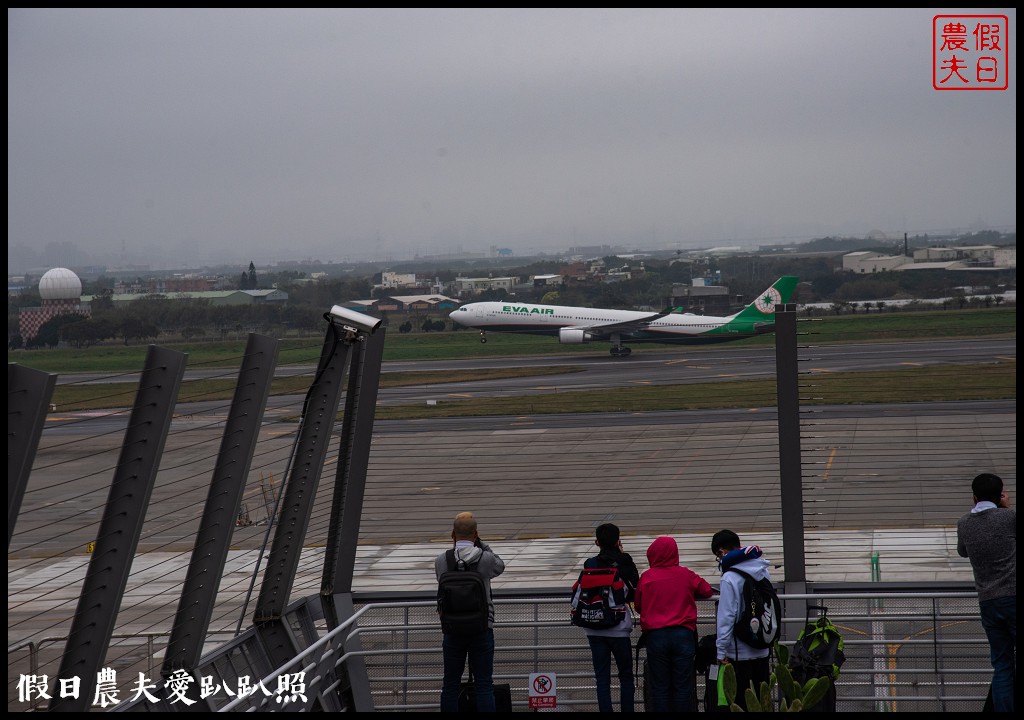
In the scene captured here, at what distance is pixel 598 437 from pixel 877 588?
50.1 feet

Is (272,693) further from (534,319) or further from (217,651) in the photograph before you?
(534,319)

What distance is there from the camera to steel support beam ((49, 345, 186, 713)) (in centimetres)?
367

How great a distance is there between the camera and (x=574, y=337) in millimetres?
52062

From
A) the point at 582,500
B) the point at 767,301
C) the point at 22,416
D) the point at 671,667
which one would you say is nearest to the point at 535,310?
the point at 767,301

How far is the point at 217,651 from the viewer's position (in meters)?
4.87

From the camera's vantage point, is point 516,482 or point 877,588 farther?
point 516,482

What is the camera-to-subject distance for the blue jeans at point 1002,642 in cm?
478

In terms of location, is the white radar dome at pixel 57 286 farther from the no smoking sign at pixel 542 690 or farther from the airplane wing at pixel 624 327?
the no smoking sign at pixel 542 690

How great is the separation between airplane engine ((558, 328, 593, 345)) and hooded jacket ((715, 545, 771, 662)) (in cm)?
4706

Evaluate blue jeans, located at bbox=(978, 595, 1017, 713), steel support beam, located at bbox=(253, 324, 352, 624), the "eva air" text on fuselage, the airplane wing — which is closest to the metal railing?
steel support beam, located at bbox=(253, 324, 352, 624)

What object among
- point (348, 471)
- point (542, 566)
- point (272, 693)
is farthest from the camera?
point (542, 566)

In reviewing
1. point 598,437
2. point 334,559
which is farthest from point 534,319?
point 334,559

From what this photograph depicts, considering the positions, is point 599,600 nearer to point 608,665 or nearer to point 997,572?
point 608,665
